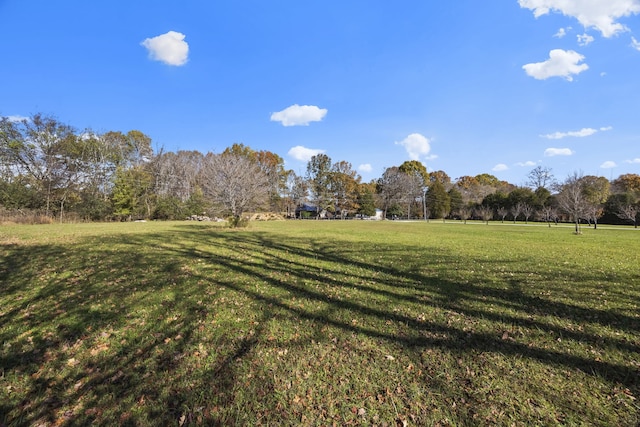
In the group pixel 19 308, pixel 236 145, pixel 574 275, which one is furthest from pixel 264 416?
pixel 236 145

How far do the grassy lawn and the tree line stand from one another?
1599cm

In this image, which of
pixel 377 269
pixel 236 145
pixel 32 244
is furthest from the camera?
pixel 236 145

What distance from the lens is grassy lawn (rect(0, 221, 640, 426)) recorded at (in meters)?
2.47

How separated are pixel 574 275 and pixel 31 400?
9727 millimetres

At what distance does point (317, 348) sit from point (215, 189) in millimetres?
20018

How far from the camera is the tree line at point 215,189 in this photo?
25.0 metres

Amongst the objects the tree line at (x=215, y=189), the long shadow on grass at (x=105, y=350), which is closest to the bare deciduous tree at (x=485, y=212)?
the tree line at (x=215, y=189)

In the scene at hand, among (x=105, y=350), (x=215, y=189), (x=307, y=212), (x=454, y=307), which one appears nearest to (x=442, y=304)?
(x=454, y=307)

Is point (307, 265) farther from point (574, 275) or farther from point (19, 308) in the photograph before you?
point (574, 275)

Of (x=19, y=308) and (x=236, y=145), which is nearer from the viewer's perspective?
(x=19, y=308)

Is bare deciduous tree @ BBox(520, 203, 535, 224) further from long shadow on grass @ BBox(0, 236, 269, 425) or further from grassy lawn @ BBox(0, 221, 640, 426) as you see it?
long shadow on grass @ BBox(0, 236, 269, 425)

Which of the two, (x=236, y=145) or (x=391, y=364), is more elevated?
(x=236, y=145)

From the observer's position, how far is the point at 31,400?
2.63m

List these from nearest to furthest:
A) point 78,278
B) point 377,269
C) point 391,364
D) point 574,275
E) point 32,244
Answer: point 391,364 < point 78,278 < point 574,275 < point 377,269 < point 32,244
